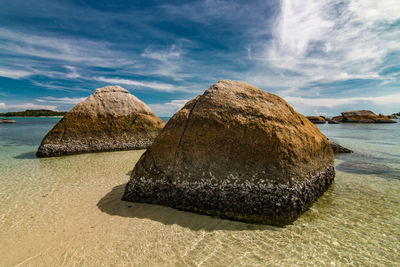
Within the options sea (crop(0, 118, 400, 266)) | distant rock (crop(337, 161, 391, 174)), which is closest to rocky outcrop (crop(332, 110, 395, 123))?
distant rock (crop(337, 161, 391, 174))

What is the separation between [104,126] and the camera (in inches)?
477

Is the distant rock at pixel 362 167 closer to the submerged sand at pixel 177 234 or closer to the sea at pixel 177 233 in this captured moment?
the sea at pixel 177 233

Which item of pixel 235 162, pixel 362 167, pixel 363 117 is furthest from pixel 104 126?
pixel 363 117

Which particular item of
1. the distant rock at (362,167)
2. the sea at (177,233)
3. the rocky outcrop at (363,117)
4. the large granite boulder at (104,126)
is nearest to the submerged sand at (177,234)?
the sea at (177,233)

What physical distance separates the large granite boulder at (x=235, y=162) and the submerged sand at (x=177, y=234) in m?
0.31

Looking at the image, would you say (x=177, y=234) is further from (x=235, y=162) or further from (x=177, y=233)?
(x=235, y=162)

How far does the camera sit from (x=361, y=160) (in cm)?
987

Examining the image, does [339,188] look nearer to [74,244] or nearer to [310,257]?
[310,257]

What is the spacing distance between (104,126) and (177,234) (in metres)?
10.0

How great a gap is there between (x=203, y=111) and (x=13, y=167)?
897 cm

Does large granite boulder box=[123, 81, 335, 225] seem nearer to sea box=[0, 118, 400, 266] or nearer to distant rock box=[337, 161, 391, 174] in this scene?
sea box=[0, 118, 400, 266]

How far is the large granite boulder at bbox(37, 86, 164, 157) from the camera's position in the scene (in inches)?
443

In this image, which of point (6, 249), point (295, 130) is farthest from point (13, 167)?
point (295, 130)

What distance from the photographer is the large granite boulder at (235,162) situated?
416 centimetres
